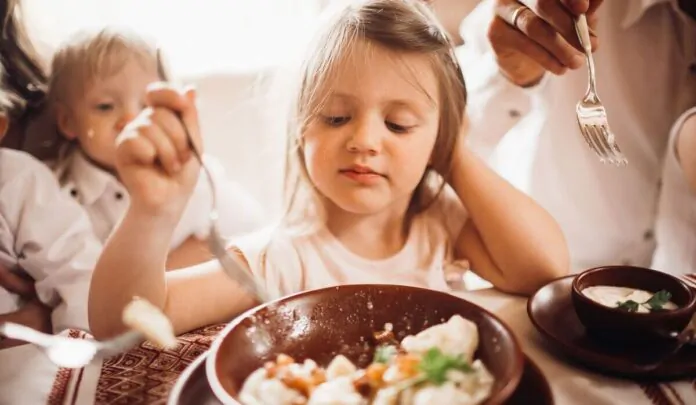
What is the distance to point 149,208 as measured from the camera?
2.27ft

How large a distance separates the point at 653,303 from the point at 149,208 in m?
0.55

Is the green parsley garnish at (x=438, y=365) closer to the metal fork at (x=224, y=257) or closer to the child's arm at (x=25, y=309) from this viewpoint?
the metal fork at (x=224, y=257)

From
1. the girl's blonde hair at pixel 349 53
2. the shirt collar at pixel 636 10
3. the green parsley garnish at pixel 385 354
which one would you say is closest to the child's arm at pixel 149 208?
the girl's blonde hair at pixel 349 53

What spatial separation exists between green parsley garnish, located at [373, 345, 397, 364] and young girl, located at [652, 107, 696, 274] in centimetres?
46

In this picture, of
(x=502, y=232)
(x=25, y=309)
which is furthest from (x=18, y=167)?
(x=502, y=232)

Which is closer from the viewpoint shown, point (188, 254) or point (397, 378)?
point (397, 378)

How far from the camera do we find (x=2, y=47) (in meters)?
0.67

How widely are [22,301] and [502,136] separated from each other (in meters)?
0.59

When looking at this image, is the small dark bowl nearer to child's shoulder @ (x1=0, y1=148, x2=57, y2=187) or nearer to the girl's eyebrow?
the girl's eyebrow

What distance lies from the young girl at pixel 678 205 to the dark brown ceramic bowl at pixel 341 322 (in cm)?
40

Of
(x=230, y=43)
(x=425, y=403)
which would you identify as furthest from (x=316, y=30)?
(x=425, y=403)

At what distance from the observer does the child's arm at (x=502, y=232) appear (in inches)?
32.3

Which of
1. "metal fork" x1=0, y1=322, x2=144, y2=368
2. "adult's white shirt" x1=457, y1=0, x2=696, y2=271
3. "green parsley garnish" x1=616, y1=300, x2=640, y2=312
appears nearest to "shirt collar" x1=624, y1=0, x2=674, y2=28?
"adult's white shirt" x1=457, y1=0, x2=696, y2=271

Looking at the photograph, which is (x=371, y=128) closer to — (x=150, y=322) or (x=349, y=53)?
(x=349, y=53)
